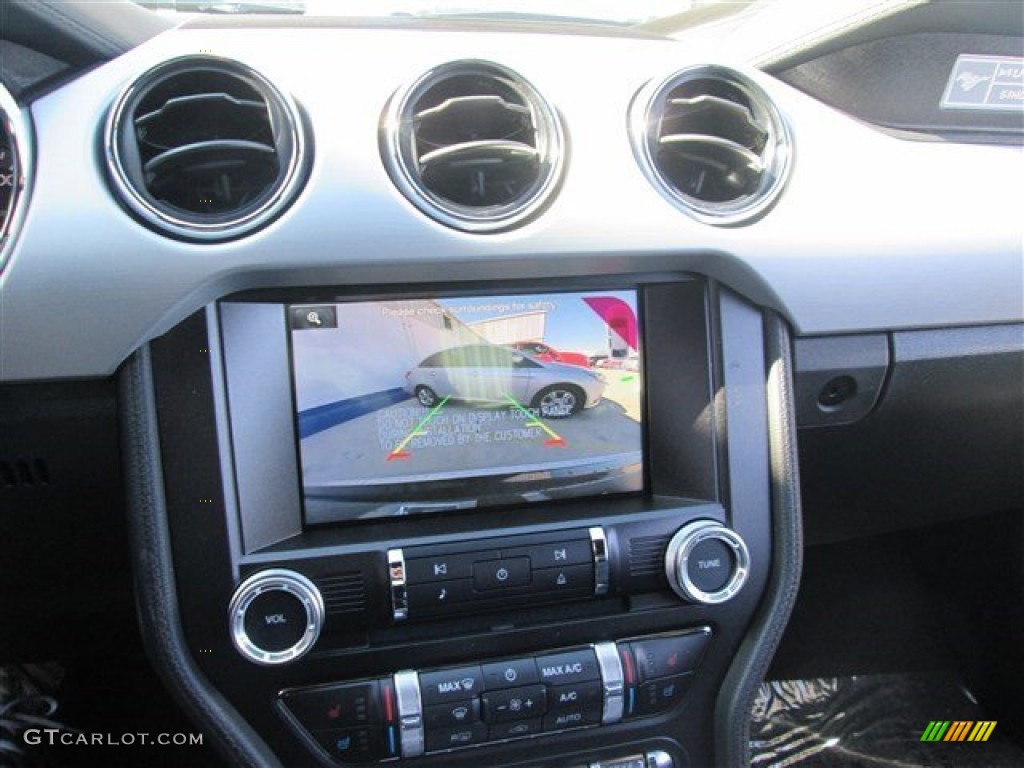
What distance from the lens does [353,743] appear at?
3.40 ft

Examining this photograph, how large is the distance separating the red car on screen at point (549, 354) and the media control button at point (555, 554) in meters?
0.23

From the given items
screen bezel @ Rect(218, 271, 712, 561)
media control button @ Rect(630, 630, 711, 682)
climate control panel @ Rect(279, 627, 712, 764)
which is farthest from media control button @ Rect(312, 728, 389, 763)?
media control button @ Rect(630, 630, 711, 682)

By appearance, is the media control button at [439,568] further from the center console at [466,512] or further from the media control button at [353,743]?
the media control button at [353,743]

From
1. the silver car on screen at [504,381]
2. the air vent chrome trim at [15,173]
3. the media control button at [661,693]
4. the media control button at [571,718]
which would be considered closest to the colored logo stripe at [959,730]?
the media control button at [661,693]

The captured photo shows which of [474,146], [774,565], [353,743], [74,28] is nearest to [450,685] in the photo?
[353,743]

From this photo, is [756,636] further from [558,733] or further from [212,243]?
[212,243]

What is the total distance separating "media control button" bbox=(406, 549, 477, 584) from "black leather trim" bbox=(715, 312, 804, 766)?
1.41 ft

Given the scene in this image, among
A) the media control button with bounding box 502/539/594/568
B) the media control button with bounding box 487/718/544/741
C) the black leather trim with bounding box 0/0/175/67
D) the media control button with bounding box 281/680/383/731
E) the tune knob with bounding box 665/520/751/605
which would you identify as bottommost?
the media control button with bounding box 487/718/544/741

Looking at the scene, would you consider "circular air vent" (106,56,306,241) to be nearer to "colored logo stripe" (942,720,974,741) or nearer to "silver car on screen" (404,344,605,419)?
"silver car on screen" (404,344,605,419)

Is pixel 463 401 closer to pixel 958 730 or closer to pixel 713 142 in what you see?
pixel 713 142

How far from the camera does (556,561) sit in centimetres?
102

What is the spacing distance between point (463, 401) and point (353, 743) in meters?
0.45

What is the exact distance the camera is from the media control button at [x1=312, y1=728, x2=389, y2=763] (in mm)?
1030

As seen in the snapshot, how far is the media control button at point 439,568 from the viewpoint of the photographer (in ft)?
3.23
